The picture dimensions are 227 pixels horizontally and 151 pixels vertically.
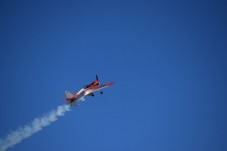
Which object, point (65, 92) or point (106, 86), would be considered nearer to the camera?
point (65, 92)

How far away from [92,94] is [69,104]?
550 cm

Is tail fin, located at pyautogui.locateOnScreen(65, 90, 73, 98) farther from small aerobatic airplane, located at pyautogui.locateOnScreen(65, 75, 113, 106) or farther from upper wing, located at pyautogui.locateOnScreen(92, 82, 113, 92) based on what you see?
upper wing, located at pyautogui.locateOnScreen(92, 82, 113, 92)

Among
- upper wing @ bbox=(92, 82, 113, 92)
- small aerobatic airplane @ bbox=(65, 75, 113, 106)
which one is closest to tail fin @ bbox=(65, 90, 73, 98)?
small aerobatic airplane @ bbox=(65, 75, 113, 106)

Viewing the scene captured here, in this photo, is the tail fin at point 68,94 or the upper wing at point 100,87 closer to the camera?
the tail fin at point 68,94

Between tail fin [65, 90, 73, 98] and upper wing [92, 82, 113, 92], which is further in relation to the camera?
upper wing [92, 82, 113, 92]

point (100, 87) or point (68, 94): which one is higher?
point (100, 87)

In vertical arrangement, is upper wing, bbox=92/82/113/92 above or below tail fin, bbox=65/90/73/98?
above

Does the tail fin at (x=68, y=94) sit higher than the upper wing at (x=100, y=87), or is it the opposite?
the upper wing at (x=100, y=87)

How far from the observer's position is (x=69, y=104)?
67000 millimetres

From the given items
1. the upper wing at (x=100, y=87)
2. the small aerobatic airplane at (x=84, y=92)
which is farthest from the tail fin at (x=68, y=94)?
the upper wing at (x=100, y=87)

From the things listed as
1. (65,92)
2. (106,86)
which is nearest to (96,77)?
(106,86)

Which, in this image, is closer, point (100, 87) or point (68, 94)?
point (68, 94)

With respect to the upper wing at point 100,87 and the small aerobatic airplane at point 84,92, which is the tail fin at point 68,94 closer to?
the small aerobatic airplane at point 84,92

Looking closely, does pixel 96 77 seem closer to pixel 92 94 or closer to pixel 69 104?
pixel 92 94
